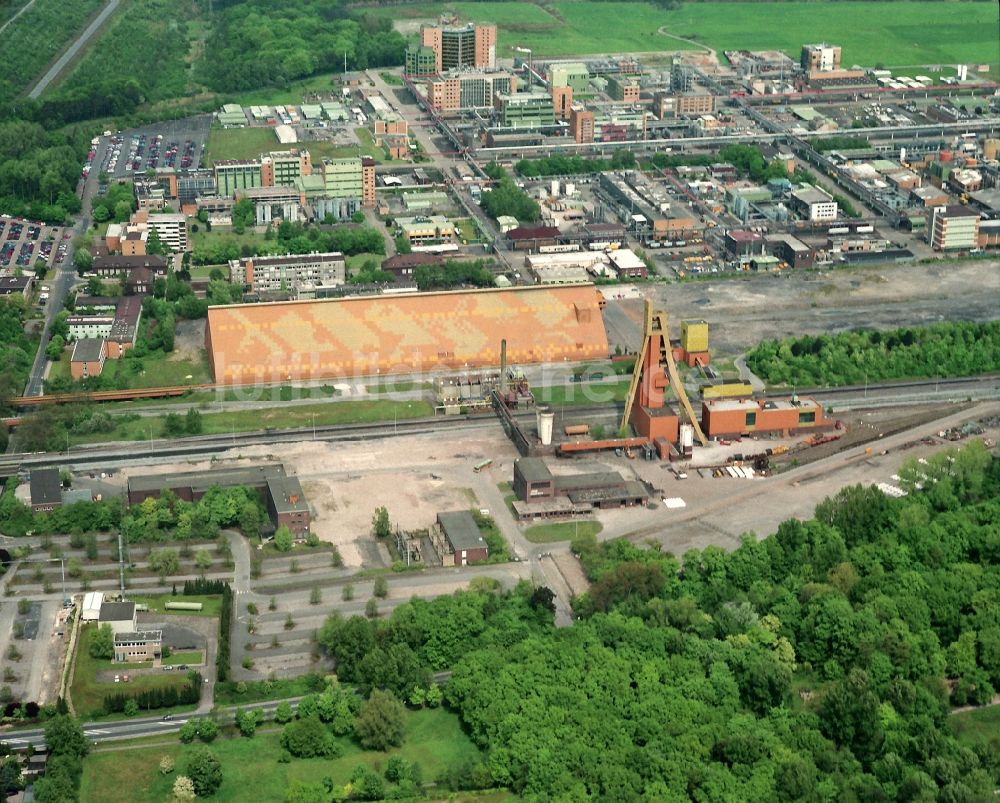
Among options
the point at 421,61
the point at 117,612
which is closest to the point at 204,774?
the point at 117,612

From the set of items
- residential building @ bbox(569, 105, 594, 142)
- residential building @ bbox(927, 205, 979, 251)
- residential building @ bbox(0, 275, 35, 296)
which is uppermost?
residential building @ bbox(569, 105, 594, 142)

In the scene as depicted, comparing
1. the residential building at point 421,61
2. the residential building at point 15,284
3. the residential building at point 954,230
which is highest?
the residential building at point 421,61

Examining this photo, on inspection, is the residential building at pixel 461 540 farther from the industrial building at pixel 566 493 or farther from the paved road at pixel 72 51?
the paved road at pixel 72 51

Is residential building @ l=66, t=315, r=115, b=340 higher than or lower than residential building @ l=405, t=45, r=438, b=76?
lower

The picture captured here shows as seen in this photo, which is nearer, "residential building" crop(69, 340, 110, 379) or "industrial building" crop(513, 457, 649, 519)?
"industrial building" crop(513, 457, 649, 519)

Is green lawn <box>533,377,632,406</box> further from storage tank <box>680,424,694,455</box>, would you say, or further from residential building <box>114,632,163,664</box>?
residential building <box>114,632,163,664</box>

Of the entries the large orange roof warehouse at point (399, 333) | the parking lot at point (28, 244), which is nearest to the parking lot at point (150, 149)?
the parking lot at point (28, 244)

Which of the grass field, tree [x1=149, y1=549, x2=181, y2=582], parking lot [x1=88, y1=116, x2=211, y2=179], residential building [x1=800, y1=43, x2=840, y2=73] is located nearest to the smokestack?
tree [x1=149, y1=549, x2=181, y2=582]
